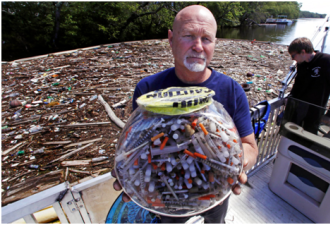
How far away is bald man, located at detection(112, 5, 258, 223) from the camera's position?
144 cm

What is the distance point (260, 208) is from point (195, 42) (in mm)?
2770

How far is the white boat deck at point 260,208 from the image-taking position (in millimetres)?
2578

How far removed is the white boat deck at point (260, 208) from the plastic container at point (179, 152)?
2.10 metres

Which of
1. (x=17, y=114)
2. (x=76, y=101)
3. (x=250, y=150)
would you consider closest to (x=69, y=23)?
(x=76, y=101)

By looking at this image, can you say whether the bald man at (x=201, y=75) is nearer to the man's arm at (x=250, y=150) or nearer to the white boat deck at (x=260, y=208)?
the man's arm at (x=250, y=150)

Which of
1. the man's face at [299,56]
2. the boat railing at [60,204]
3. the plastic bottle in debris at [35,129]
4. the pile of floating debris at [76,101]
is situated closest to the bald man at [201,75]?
the boat railing at [60,204]

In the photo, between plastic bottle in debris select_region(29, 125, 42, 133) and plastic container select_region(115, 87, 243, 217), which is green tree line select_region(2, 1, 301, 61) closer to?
plastic bottle in debris select_region(29, 125, 42, 133)

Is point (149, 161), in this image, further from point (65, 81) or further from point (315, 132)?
point (65, 81)

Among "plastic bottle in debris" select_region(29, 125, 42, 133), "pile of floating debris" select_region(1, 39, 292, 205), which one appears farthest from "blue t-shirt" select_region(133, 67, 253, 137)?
"plastic bottle in debris" select_region(29, 125, 42, 133)

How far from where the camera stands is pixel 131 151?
967 mm

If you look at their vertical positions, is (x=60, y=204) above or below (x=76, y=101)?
above

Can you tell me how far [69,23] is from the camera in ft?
68.5

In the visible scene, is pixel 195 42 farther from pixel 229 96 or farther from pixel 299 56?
pixel 299 56

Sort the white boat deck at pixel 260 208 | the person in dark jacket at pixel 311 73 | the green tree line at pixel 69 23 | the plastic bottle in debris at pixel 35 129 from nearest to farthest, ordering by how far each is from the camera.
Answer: the white boat deck at pixel 260 208
the person in dark jacket at pixel 311 73
the plastic bottle in debris at pixel 35 129
the green tree line at pixel 69 23
